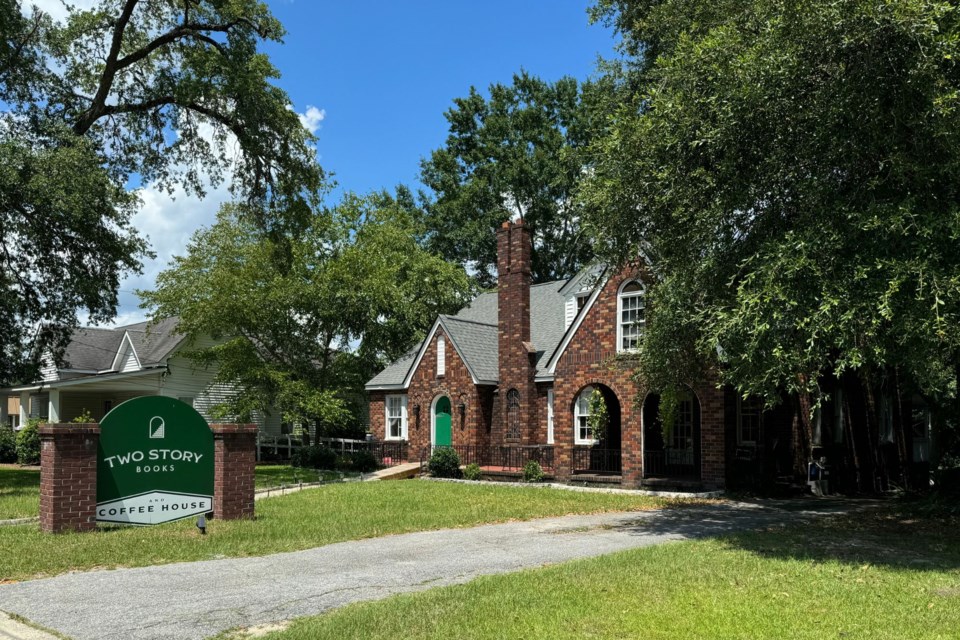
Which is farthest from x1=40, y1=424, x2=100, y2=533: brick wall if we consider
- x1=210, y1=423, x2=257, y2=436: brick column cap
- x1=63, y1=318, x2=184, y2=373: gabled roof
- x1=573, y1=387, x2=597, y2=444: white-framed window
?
x1=63, y1=318, x2=184, y2=373: gabled roof

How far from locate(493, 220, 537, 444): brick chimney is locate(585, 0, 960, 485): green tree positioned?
10536mm

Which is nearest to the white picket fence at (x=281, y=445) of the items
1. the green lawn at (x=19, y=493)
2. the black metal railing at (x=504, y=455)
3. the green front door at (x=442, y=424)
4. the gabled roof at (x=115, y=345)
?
the gabled roof at (x=115, y=345)

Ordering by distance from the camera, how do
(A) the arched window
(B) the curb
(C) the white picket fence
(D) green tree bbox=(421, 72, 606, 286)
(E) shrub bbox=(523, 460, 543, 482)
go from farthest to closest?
(D) green tree bbox=(421, 72, 606, 286) < (C) the white picket fence < (A) the arched window < (E) shrub bbox=(523, 460, 543, 482) < (B) the curb

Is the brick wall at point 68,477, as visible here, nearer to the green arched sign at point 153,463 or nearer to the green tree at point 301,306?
the green arched sign at point 153,463

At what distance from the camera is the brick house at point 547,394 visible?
69.8ft

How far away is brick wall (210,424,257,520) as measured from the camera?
43.6ft

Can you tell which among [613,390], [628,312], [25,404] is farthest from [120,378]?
[628,312]

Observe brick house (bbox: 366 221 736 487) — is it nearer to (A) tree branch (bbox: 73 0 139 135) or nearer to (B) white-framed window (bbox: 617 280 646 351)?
(B) white-framed window (bbox: 617 280 646 351)

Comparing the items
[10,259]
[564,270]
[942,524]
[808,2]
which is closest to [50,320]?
[10,259]

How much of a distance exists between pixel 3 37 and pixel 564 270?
32518 millimetres

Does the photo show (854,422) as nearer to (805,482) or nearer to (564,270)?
(805,482)

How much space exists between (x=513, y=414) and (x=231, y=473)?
1297cm

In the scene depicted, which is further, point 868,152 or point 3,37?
point 3,37

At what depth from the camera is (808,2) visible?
1068 cm
